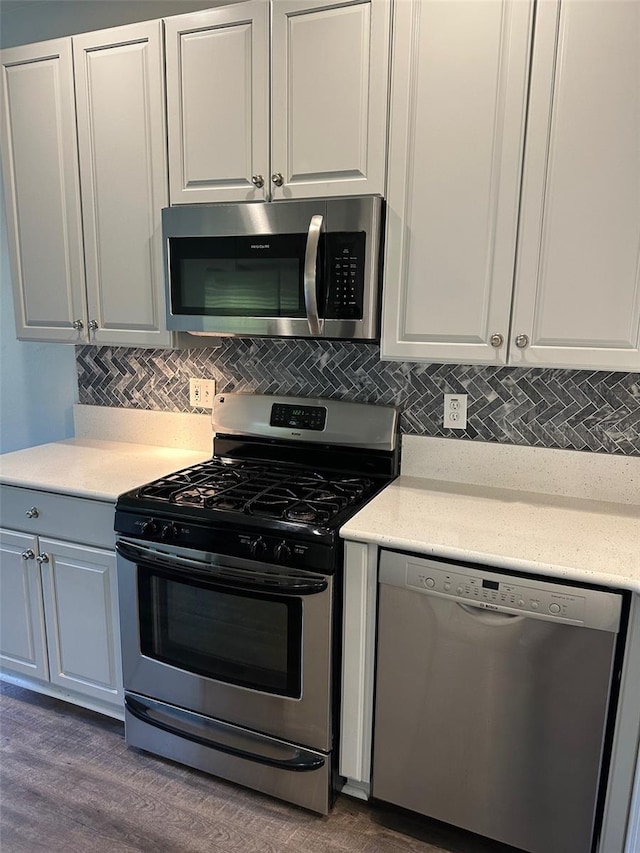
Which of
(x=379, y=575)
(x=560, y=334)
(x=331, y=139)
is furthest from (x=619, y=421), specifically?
(x=331, y=139)

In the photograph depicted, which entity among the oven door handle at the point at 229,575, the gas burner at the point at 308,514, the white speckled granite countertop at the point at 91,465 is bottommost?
the oven door handle at the point at 229,575

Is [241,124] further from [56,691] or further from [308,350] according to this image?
[56,691]

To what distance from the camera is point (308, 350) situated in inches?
90.3

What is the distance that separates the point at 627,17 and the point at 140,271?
163cm

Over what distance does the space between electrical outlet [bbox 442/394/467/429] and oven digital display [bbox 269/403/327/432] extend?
0.44m

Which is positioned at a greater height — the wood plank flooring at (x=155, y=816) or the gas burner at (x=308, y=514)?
the gas burner at (x=308, y=514)

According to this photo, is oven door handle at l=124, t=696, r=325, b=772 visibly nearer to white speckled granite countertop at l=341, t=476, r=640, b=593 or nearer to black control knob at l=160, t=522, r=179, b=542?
black control knob at l=160, t=522, r=179, b=542

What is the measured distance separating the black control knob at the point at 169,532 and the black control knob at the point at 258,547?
10.2 inches

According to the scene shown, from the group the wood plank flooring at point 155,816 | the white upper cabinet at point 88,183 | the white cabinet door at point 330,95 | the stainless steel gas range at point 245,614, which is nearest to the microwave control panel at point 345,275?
the white cabinet door at point 330,95

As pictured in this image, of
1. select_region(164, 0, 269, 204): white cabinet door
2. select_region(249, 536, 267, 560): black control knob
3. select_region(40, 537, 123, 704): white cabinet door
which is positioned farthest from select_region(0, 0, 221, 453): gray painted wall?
select_region(249, 536, 267, 560): black control knob

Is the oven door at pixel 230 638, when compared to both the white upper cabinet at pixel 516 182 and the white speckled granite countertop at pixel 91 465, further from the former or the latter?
the white upper cabinet at pixel 516 182

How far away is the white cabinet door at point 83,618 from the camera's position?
2057mm

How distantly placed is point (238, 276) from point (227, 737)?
1.48 metres

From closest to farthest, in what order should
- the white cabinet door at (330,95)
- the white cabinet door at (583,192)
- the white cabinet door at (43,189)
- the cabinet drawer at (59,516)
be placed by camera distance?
1. the white cabinet door at (583,192)
2. the white cabinet door at (330,95)
3. the cabinet drawer at (59,516)
4. the white cabinet door at (43,189)
